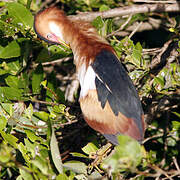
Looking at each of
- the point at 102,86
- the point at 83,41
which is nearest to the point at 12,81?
the point at 83,41

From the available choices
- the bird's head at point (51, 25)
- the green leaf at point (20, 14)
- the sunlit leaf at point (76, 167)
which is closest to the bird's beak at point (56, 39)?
the bird's head at point (51, 25)

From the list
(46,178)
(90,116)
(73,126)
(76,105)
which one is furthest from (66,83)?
(46,178)

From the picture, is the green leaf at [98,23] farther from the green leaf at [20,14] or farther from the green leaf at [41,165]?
the green leaf at [41,165]

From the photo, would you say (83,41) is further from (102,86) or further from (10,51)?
(10,51)

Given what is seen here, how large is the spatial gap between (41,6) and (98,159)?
1.62m

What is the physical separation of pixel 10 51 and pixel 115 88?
Result: 79cm

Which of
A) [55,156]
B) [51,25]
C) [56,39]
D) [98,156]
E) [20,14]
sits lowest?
[98,156]

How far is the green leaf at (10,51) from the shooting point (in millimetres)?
2186

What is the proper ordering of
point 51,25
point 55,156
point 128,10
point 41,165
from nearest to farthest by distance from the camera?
point 41,165 < point 55,156 < point 51,25 < point 128,10

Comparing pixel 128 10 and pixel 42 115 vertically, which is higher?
pixel 128 10

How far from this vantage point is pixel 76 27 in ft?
7.34

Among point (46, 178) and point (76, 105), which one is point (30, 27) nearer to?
point (76, 105)

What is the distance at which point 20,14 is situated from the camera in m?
2.22

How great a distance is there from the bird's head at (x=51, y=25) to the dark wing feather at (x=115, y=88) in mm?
441
